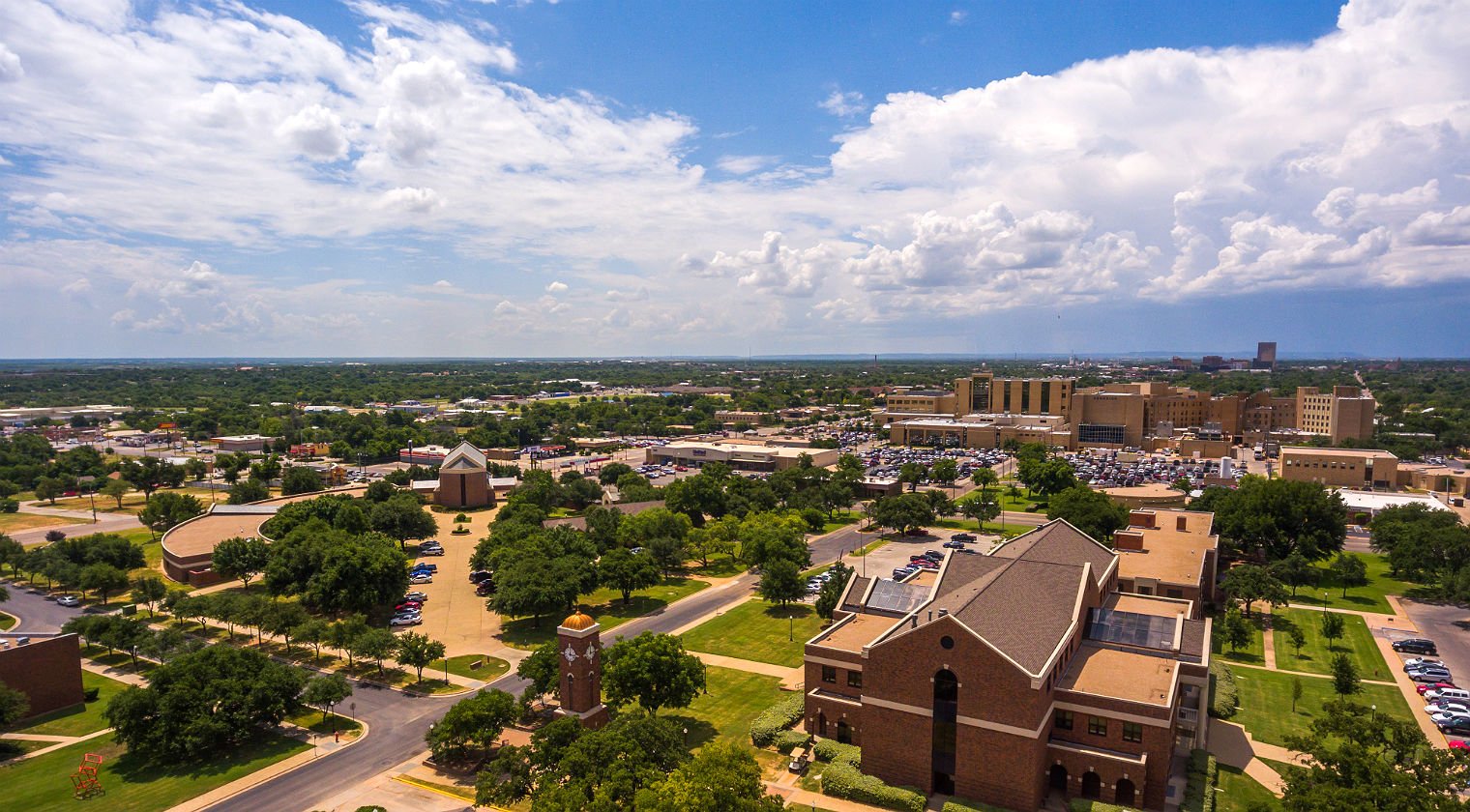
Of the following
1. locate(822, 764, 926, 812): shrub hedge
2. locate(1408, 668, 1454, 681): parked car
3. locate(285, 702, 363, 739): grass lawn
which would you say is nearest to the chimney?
locate(1408, 668, 1454, 681): parked car

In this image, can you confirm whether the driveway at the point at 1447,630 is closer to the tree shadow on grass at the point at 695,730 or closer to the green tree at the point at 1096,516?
the green tree at the point at 1096,516

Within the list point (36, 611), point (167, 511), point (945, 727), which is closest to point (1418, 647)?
point (945, 727)

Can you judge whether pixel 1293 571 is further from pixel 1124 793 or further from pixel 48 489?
pixel 48 489

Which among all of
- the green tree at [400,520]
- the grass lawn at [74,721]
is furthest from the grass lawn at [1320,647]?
the green tree at [400,520]

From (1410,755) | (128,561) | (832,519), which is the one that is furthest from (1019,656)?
(128,561)

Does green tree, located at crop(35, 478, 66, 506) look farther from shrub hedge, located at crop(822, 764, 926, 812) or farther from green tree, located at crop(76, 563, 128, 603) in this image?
shrub hedge, located at crop(822, 764, 926, 812)
